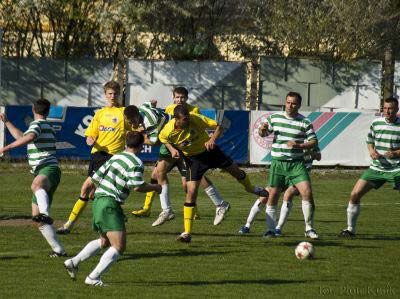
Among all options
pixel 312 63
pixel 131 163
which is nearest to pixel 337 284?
pixel 131 163

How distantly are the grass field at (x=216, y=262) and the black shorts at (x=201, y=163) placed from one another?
3.07 ft

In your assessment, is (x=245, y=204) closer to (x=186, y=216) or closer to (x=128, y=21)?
(x=186, y=216)

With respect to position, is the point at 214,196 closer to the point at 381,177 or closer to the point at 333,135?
the point at 381,177

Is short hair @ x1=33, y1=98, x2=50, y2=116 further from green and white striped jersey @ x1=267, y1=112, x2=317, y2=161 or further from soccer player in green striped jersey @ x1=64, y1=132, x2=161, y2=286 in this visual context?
green and white striped jersey @ x1=267, y1=112, x2=317, y2=161

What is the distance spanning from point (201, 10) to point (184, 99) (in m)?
23.4

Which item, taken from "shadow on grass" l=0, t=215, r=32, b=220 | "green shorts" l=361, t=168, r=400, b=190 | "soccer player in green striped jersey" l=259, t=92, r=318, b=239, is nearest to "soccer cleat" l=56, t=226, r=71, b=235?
"shadow on grass" l=0, t=215, r=32, b=220

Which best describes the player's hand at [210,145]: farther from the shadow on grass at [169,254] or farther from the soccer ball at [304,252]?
the soccer ball at [304,252]

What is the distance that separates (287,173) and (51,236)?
3.80 metres

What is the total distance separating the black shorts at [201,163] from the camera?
1596 centimetres

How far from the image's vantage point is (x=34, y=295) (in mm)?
11500

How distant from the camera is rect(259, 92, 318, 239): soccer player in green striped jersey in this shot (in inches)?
622

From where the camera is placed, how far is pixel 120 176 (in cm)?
1196

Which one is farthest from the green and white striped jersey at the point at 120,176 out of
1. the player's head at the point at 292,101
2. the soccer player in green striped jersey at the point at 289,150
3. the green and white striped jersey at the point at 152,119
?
the green and white striped jersey at the point at 152,119

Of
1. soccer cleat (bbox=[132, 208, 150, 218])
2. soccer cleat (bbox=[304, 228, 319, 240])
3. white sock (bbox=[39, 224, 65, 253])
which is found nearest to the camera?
white sock (bbox=[39, 224, 65, 253])
